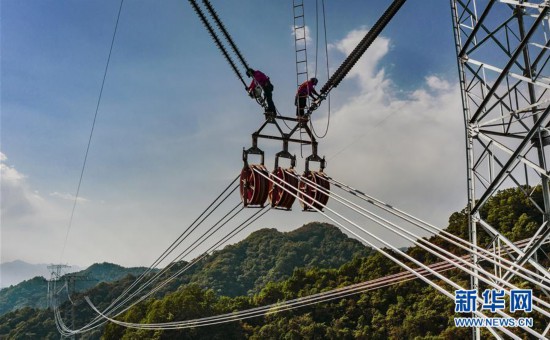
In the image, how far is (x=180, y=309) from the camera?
55.6 m

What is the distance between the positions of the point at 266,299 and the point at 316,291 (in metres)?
6.98

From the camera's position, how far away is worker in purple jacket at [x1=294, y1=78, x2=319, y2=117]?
14938 mm

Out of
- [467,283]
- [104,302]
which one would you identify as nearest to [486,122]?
[467,283]

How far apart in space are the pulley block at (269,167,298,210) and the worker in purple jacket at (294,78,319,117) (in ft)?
7.65

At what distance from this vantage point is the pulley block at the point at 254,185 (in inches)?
559

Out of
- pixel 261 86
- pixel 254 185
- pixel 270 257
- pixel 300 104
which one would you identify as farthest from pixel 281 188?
pixel 270 257

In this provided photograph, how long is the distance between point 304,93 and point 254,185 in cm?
375

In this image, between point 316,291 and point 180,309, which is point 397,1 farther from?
point 180,309

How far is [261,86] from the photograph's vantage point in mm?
14781

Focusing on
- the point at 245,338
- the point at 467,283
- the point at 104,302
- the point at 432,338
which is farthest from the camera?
the point at 104,302

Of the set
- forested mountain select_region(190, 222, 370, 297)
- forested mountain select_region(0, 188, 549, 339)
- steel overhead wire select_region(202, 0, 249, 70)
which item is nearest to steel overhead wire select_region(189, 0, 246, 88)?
steel overhead wire select_region(202, 0, 249, 70)

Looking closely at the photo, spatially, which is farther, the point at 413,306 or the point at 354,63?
Result: the point at 413,306

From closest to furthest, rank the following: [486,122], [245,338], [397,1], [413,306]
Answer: [397,1] → [486,122] → [413,306] → [245,338]

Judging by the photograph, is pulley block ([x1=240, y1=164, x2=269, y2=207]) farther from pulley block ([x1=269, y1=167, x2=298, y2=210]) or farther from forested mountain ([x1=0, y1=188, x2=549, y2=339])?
forested mountain ([x1=0, y1=188, x2=549, y2=339])
